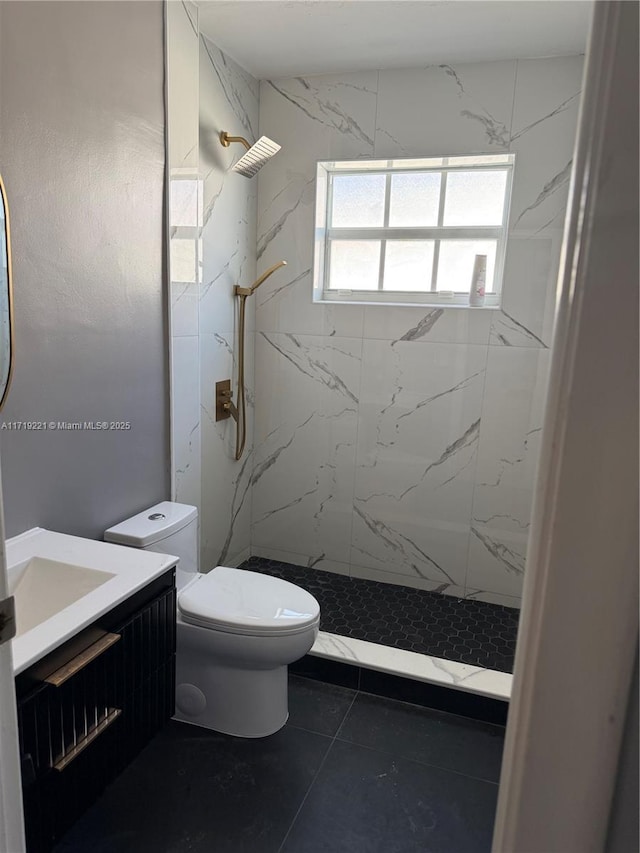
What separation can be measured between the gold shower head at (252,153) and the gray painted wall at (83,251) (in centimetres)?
51

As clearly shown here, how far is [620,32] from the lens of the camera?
40cm

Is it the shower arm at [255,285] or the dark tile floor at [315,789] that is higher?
the shower arm at [255,285]

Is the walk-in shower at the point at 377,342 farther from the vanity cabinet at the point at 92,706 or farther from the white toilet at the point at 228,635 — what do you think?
the vanity cabinet at the point at 92,706

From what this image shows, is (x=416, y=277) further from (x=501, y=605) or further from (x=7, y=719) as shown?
(x=7, y=719)

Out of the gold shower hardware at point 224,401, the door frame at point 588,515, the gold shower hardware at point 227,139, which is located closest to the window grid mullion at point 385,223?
the gold shower hardware at point 227,139

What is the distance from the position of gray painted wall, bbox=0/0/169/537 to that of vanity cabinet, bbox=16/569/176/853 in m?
0.44

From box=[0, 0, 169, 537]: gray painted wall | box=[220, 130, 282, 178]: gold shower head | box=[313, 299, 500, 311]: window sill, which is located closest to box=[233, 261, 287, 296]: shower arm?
box=[313, 299, 500, 311]: window sill

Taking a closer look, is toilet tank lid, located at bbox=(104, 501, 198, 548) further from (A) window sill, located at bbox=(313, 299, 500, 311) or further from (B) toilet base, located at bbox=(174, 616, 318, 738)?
(A) window sill, located at bbox=(313, 299, 500, 311)

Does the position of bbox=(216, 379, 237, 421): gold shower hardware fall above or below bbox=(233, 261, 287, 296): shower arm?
below

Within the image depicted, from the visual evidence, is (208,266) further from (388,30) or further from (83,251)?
(388,30)

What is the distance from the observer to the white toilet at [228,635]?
1851 mm

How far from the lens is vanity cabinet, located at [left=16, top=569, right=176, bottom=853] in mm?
1222

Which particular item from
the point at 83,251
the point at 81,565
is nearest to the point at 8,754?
the point at 81,565

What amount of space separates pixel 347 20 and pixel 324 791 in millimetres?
2707
